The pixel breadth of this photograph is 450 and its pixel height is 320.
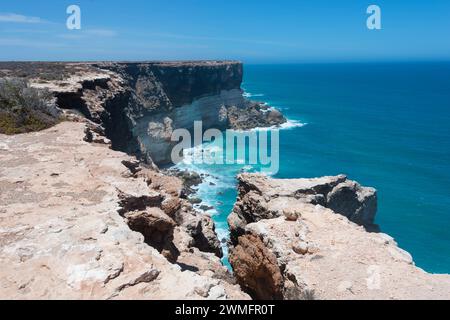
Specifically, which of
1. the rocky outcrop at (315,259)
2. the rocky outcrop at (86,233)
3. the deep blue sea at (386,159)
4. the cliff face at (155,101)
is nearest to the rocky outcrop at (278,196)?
the rocky outcrop at (315,259)

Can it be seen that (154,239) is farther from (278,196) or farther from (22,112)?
(22,112)

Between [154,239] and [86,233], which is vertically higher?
[86,233]

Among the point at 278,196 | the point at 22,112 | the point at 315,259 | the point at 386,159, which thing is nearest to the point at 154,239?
the point at 315,259

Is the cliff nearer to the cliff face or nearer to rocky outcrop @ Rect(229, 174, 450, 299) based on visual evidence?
rocky outcrop @ Rect(229, 174, 450, 299)

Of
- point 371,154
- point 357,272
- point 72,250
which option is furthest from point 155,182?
point 371,154

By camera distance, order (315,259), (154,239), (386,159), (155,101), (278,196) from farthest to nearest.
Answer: (155,101) < (386,159) < (278,196) < (154,239) < (315,259)

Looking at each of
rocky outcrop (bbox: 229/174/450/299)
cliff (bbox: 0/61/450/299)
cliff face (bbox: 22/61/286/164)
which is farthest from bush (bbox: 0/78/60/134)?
rocky outcrop (bbox: 229/174/450/299)
